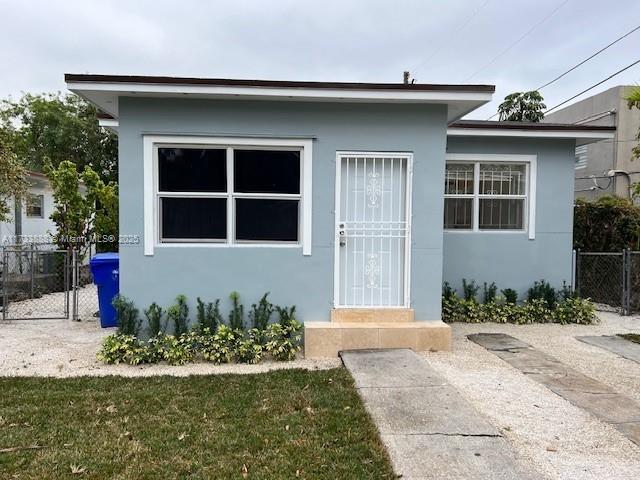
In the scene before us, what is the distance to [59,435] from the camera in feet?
11.2

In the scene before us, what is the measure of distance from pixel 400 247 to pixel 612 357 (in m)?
2.91

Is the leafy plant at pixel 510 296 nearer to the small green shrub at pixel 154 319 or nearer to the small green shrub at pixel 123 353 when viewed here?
the small green shrub at pixel 154 319

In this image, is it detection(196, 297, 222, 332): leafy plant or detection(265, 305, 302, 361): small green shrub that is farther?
detection(196, 297, 222, 332): leafy plant

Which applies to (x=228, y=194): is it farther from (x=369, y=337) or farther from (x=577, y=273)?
(x=577, y=273)

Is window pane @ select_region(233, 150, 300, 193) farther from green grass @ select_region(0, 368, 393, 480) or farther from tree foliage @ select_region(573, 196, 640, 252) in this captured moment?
tree foliage @ select_region(573, 196, 640, 252)

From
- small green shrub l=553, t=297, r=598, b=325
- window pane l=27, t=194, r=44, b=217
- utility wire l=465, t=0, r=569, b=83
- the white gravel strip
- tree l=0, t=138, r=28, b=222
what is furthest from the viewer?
window pane l=27, t=194, r=44, b=217

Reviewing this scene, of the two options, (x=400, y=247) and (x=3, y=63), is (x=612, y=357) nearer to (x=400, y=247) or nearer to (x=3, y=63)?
(x=400, y=247)

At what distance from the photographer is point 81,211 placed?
10562 millimetres

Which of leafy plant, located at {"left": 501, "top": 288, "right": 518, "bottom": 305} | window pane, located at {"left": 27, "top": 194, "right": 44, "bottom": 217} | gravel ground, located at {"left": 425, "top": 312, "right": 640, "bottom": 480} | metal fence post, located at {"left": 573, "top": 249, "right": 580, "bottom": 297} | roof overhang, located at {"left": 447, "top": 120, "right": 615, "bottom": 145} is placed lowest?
gravel ground, located at {"left": 425, "top": 312, "right": 640, "bottom": 480}

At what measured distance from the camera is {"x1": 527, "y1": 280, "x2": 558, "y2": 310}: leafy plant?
311 inches

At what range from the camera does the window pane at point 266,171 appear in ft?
18.8

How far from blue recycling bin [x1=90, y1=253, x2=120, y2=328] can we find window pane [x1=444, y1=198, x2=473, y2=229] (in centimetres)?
557

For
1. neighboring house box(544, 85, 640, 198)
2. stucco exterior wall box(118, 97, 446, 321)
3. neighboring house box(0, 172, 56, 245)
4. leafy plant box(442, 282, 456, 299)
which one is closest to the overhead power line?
neighboring house box(544, 85, 640, 198)

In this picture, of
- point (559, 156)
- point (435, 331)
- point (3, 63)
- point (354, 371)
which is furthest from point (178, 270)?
point (3, 63)
